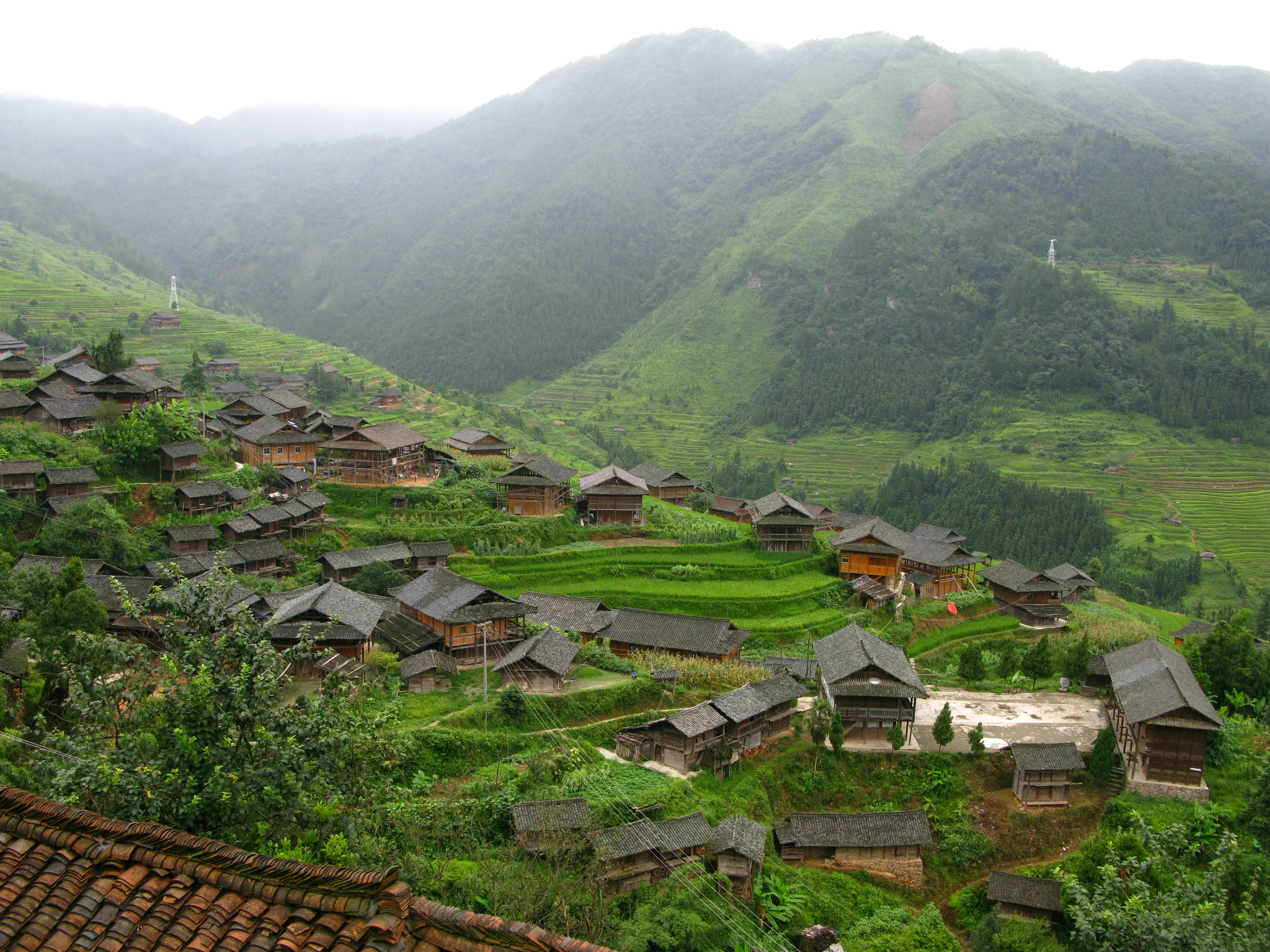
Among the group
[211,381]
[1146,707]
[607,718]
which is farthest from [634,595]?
[211,381]

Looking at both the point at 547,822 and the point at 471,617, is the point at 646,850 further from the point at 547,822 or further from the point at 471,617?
the point at 471,617

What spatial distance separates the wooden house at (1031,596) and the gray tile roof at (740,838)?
32.9 m

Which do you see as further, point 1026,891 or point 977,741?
point 977,741

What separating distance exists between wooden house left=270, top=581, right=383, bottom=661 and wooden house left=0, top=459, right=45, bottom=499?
17.6 metres

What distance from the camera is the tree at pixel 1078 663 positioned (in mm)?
39719

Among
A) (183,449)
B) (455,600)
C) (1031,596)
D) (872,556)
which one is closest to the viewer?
(455,600)

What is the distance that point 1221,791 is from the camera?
30.2 meters

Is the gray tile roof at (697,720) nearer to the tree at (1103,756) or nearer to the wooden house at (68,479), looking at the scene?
the tree at (1103,756)

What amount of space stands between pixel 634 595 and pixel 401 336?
122331 mm

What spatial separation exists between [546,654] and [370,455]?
88.5ft

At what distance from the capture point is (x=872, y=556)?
51438 mm

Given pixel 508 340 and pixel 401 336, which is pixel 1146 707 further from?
pixel 401 336

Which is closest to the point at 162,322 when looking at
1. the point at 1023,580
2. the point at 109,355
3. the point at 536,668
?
the point at 109,355

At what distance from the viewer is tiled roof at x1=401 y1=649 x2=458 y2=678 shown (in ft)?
105
